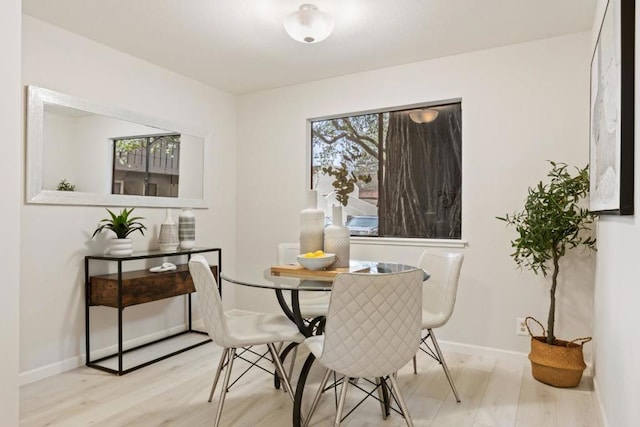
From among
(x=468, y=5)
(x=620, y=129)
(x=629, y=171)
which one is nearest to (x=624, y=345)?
(x=629, y=171)

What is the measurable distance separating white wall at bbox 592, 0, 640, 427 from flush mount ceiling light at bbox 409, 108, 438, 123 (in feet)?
4.50

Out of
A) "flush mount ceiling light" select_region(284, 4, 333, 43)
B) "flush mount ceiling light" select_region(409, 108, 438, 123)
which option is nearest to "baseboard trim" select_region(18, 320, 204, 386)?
"flush mount ceiling light" select_region(284, 4, 333, 43)

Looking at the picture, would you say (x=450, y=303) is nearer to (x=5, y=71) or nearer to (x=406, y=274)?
(x=406, y=274)

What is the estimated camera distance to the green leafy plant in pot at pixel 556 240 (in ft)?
8.29

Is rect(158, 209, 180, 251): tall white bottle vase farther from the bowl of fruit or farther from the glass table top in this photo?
the bowl of fruit

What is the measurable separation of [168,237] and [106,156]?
2.55 feet

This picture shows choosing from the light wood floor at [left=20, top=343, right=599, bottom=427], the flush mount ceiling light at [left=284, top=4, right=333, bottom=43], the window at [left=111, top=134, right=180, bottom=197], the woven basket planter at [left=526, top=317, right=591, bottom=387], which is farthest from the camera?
the window at [left=111, top=134, right=180, bottom=197]

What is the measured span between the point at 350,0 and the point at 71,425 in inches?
110

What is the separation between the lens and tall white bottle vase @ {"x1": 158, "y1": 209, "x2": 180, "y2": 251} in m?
3.38

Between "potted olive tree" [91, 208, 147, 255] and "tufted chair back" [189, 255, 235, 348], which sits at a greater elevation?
"potted olive tree" [91, 208, 147, 255]

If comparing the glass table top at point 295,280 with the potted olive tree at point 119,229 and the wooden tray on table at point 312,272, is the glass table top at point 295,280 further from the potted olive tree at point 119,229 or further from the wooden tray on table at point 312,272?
the potted olive tree at point 119,229

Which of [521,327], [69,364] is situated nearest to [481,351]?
[521,327]

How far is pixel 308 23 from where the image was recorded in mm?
2426

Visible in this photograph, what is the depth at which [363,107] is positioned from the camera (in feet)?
12.1
